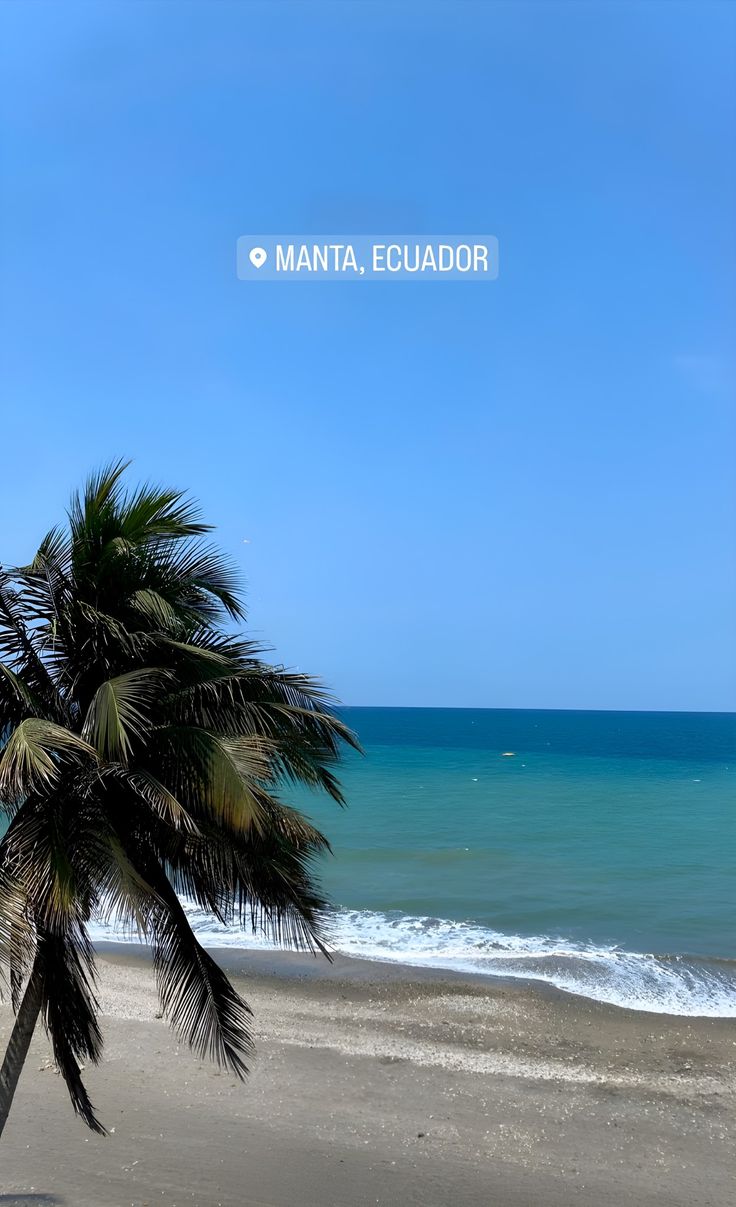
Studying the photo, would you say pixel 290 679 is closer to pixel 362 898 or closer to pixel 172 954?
pixel 172 954

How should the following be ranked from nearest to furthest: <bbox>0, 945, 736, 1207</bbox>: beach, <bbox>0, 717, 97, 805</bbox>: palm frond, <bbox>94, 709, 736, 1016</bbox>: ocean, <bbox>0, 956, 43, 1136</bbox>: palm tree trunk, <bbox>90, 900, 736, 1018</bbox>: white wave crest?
<bbox>0, 717, 97, 805</bbox>: palm frond, <bbox>0, 956, 43, 1136</bbox>: palm tree trunk, <bbox>0, 945, 736, 1207</bbox>: beach, <bbox>90, 900, 736, 1018</bbox>: white wave crest, <bbox>94, 709, 736, 1016</bbox>: ocean

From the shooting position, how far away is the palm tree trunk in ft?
23.1

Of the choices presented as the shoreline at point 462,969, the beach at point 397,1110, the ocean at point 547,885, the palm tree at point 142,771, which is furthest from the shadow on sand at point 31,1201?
the shoreline at point 462,969

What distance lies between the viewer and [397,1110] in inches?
432

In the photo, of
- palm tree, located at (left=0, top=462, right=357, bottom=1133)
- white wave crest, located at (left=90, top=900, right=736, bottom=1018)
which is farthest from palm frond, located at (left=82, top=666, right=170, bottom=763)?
white wave crest, located at (left=90, top=900, right=736, bottom=1018)

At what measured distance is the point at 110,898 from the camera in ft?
20.9

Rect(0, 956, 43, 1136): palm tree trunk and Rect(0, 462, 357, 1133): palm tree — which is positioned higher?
Rect(0, 462, 357, 1133): palm tree

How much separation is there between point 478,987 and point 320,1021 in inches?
132

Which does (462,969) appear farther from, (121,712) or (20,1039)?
(121,712)

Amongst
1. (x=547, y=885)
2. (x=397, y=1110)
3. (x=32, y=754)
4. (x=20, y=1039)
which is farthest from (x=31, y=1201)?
(x=547, y=885)

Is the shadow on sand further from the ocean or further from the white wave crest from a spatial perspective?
the white wave crest

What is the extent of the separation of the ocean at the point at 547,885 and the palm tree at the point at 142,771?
46.8 inches

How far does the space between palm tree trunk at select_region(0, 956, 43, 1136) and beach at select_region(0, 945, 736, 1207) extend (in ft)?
6.47

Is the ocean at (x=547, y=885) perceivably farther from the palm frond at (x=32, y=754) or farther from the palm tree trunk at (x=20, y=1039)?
the palm tree trunk at (x=20, y=1039)
